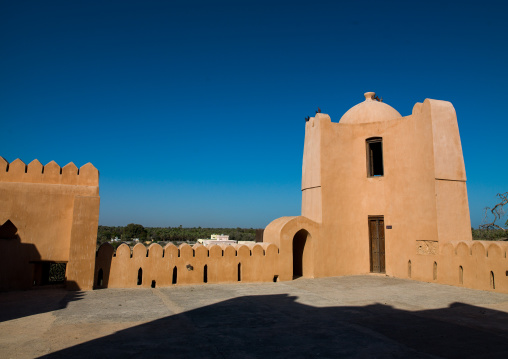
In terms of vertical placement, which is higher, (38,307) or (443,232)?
(443,232)

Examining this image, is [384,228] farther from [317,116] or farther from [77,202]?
[77,202]

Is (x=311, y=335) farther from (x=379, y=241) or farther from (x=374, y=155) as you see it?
(x=374, y=155)

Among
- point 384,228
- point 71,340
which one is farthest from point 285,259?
point 71,340

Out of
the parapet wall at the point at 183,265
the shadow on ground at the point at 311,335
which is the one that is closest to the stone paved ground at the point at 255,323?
the shadow on ground at the point at 311,335

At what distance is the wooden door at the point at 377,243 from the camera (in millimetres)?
12984

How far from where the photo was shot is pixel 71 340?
529cm

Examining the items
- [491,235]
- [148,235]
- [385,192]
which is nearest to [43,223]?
[385,192]

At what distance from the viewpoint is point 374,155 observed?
599 inches

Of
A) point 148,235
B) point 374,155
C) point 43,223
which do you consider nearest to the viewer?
point 43,223

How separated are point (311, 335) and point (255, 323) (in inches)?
45.6

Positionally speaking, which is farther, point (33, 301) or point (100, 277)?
point (100, 277)

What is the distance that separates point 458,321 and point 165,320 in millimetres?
5411

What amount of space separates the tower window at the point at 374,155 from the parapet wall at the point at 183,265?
198 inches

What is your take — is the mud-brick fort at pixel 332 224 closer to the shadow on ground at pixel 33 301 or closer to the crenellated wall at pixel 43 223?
the crenellated wall at pixel 43 223
